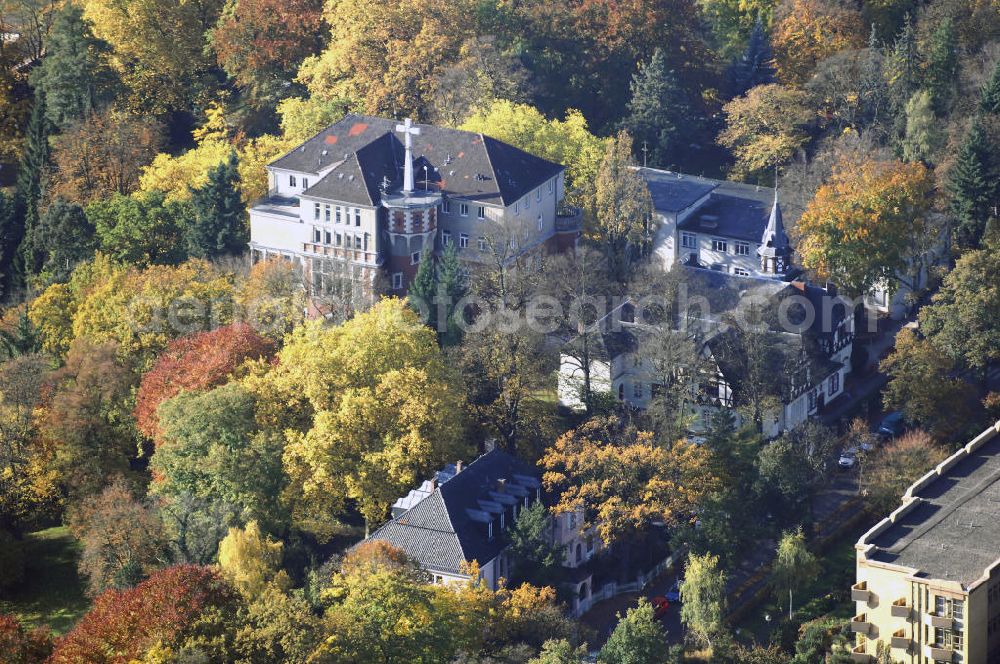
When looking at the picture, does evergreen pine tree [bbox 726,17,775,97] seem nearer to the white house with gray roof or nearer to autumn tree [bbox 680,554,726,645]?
the white house with gray roof

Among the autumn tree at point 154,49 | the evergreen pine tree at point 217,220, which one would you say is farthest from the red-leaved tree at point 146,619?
the autumn tree at point 154,49

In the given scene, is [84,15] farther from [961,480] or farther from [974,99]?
[961,480]

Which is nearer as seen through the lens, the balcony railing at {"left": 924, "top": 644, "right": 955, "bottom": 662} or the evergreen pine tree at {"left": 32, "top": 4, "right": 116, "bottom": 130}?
the balcony railing at {"left": 924, "top": 644, "right": 955, "bottom": 662}

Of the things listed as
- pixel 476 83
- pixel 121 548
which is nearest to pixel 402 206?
pixel 476 83

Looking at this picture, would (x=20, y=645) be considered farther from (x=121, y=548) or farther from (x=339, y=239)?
(x=339, y=239)

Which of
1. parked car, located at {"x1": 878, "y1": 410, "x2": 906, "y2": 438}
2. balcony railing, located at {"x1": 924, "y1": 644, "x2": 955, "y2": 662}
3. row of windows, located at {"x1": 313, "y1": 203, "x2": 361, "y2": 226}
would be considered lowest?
balcony railing, located at {"x1": 924, "y1": 644, "x2": 955, "y2": 662}

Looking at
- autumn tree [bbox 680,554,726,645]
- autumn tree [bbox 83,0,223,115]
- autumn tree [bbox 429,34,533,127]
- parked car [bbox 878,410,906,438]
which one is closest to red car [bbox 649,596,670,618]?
autumn tree [bbox 680,554,726,645]
